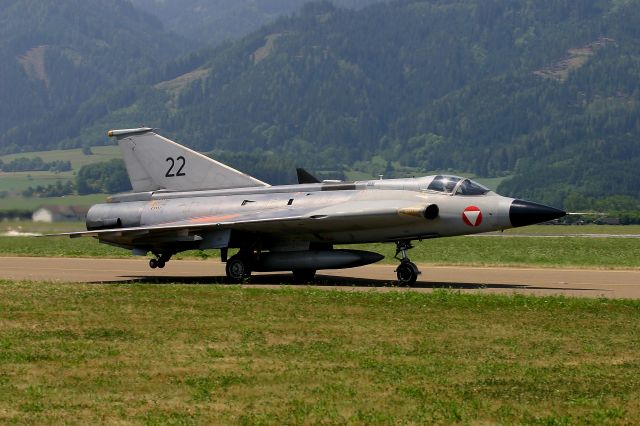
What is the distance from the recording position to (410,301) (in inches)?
829

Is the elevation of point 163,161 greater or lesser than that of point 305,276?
greater

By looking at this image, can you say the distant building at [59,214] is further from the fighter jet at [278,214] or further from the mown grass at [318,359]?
the mown grass at [318,359]

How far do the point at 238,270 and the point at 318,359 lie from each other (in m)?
12.0

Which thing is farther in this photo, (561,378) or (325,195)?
(325,195)

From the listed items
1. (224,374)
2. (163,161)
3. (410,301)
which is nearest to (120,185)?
(163,161)

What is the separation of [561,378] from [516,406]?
1663 mm

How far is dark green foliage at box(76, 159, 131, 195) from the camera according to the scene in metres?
86.7

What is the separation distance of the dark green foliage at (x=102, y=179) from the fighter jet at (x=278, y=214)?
53.0 meters

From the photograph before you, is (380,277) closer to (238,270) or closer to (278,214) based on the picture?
(238,270)

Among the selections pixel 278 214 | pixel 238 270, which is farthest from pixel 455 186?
pixel 238 270

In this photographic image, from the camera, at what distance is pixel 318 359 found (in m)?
14.8

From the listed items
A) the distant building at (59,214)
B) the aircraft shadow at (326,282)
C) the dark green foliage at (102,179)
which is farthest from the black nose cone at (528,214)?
the dark green foliage at (102,179)

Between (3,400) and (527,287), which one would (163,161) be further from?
(3,400)

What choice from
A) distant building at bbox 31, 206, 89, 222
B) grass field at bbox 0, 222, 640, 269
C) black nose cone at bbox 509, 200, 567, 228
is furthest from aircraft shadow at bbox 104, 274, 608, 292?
distant building at bbox 31, 206, 89, 222
